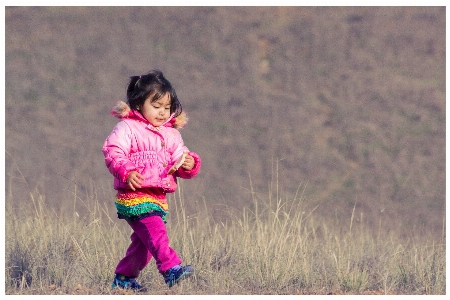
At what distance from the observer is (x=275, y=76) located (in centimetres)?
1166

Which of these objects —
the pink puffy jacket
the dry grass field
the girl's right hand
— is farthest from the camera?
the dry grass field

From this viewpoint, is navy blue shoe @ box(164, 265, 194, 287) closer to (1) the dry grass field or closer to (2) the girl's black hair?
(2) the girl's black hair

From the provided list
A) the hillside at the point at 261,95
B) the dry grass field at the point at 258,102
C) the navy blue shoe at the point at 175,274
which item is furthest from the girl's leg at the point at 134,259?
the hillside at the point at 261,95

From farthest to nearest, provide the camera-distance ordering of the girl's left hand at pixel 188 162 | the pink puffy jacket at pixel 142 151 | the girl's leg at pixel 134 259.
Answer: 1. the girl's leg at pixel 134 259
2. the girl's left hand at pixel 188 162
3. the pink puffy jacket at pixel 142 151

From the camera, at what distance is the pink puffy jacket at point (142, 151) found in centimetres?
432

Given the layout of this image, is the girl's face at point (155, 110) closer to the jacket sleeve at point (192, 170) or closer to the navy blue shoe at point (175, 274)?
the jacket sleeve at point (192, 170)

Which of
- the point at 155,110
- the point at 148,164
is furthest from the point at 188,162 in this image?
the point at 155,110

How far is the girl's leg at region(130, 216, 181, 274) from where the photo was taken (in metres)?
4.37

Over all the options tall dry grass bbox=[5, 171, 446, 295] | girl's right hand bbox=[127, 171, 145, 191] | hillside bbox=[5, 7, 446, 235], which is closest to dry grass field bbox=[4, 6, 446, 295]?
hillside bbox=[5, 7, 446, 235]

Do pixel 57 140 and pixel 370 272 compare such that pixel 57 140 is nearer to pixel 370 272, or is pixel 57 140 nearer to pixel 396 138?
pixel 396 138

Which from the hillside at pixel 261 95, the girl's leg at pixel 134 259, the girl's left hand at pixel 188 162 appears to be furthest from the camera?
the hillside at pixel 261 95

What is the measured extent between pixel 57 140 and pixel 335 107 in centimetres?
354

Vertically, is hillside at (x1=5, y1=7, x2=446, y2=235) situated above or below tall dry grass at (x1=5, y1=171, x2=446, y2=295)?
above

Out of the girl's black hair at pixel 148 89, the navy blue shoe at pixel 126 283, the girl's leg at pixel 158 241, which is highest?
the girl's black hair at pixel 148 89
